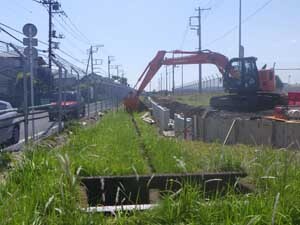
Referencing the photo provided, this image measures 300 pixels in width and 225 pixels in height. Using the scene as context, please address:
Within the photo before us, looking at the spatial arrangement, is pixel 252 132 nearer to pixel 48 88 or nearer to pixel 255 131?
pixel 255 131

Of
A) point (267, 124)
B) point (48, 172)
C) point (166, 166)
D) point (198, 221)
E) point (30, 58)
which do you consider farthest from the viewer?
point (267, 124)

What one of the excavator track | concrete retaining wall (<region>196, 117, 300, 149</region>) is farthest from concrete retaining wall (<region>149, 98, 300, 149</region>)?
the excavator track

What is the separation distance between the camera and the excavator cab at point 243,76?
26.2 metres

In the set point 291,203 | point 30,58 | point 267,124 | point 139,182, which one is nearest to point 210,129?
point 267,124

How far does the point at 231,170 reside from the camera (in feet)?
21.7

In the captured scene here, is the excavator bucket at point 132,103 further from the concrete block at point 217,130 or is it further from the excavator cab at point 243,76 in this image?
the concrete block at point 217,130

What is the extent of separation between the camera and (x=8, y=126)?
11523mm

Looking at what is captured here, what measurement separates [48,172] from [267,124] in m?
10.2

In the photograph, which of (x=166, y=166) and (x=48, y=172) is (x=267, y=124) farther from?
(x=48, y=172)

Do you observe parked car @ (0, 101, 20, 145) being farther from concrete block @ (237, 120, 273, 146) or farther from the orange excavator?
the orange excavator

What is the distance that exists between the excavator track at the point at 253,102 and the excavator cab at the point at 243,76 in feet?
1.53

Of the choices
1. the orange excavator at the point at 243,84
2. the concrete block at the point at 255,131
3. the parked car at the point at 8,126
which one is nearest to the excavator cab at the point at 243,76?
the orange excavator at the point at 243,84

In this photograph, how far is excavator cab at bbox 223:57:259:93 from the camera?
2623 centimetres

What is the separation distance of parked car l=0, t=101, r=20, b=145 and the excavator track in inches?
602
